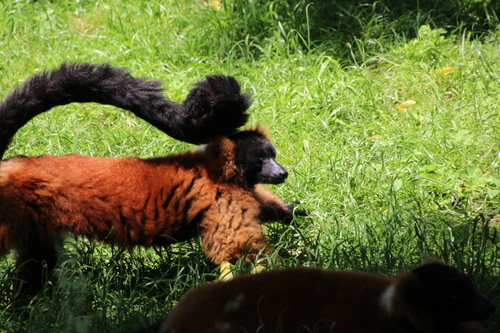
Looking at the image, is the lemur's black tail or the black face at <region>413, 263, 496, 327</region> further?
the lemur's black tail

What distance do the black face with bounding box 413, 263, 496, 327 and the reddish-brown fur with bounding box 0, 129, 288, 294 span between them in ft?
5.85

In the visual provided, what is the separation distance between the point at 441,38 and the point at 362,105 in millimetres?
1275

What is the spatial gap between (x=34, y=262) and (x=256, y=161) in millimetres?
1654

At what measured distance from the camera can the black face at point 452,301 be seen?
2479 millimetres

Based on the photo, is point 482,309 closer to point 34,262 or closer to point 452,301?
point 452,301

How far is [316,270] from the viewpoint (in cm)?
277

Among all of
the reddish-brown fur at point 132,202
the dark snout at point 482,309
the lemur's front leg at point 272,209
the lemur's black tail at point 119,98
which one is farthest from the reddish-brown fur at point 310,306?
the lemur's front leg at point 272,209

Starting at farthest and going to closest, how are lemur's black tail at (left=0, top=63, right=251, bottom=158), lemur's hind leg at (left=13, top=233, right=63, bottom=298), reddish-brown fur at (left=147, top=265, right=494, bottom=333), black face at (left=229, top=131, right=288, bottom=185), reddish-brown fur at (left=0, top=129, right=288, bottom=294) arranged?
black face at (left=229, top=131, right=288, bottom=185), lemur's black tail at (left=0, top=63, right=251, bottom=158), lemur's hind leg at (left=13, top=233, right=63, bottom=298), reddish-brown fur at (left=0, top=129, right=288, bottom=294), reddish-brown fur at (left=147, top=265, right=494, bottom=333)

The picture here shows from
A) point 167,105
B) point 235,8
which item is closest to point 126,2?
point 235,8

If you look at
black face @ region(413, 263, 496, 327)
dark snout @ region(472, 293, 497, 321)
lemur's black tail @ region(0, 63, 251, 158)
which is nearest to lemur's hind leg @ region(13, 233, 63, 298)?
lemur's black tail @ region(0, 63, 251, 158)

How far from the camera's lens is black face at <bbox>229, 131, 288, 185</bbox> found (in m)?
4.50

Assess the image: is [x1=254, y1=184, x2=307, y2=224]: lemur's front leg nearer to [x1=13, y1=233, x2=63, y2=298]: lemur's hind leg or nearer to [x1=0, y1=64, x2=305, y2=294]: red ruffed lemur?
[x1=0, y1=64, x2=305, y2=294]: red ruffed lemur

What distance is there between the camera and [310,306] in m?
2.59

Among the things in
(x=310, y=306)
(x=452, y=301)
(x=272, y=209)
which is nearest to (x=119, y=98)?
(x=272, y=209)
